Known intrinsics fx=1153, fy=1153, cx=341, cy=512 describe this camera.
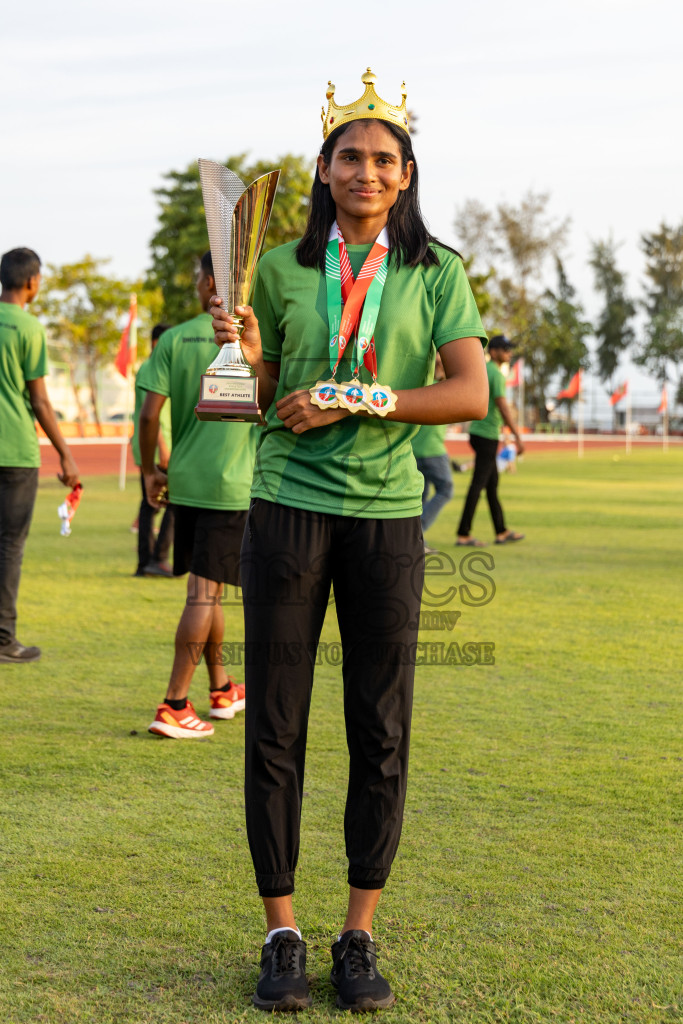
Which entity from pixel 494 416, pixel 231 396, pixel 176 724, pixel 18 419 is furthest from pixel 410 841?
pixel 494 416

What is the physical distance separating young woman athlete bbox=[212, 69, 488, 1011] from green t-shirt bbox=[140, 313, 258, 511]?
224cm

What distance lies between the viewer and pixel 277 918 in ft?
9.43

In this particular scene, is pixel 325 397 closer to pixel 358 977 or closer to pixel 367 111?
pixel 367 111

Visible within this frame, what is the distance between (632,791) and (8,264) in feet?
14.0

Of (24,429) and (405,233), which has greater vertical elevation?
(405,233)

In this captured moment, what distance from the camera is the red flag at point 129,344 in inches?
787

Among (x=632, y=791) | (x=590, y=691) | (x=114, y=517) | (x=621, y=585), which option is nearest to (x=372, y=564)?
(x=632, y=791)

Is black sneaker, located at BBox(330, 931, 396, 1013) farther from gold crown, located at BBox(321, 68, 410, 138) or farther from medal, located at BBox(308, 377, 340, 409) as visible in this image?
gold crown, located at BBox(321, 68, 410, 138)

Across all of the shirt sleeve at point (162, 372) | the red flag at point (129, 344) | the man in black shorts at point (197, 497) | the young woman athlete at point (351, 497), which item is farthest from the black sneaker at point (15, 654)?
the red flag at point (129, 344)

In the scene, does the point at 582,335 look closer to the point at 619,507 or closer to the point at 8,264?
the point at 619,507

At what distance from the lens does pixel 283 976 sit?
9.09ft

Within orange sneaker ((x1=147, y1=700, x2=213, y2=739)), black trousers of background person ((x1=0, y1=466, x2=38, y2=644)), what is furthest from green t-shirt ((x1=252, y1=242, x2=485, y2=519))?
black trousers of background person ((x1=0, y1=466, x2=38, y2=644))

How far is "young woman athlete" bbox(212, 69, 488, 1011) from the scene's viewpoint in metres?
2.79

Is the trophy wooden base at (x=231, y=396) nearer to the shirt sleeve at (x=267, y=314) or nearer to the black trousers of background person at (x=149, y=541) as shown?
the shirt sleeve at (x=267, y=314)
